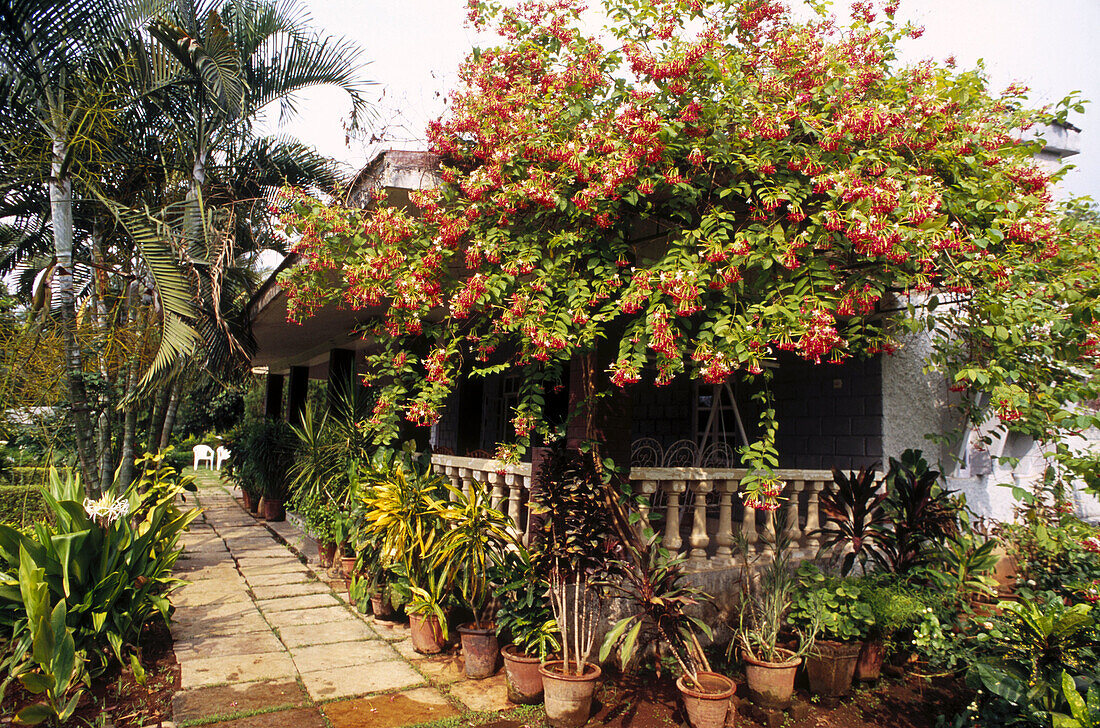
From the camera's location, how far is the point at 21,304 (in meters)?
7.09

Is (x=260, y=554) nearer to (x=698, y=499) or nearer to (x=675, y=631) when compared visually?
(x=698, y=499)

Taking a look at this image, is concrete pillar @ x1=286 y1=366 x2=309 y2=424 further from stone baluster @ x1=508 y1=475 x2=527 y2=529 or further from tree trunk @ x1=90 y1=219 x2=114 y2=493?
stone baluster @ x1=508 y1=475 x2=527 y2=529

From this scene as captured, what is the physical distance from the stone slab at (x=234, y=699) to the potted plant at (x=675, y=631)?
6.03 feet

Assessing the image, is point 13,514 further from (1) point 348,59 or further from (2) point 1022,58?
(2) point 1022,58

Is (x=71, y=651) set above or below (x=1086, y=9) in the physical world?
below

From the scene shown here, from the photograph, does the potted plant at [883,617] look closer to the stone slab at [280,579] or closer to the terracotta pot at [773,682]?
the terracotta pot at [773,682]

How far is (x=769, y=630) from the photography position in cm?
386

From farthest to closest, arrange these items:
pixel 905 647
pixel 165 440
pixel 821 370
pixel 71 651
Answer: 1. pixel 165 440
2. pixel 821 370
3. pixel 905 647
4. pixel 71 651

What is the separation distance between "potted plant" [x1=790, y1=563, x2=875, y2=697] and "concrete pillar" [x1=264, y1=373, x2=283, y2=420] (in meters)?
12.3

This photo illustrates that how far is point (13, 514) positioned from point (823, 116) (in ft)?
27.5

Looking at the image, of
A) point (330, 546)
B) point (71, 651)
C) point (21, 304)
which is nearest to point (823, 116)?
point (71, 651)

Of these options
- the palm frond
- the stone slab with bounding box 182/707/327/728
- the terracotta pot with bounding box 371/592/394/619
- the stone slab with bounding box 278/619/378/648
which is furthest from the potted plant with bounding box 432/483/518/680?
the palm frond

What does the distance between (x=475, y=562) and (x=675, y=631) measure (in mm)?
1305

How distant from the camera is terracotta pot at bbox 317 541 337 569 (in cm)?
671
